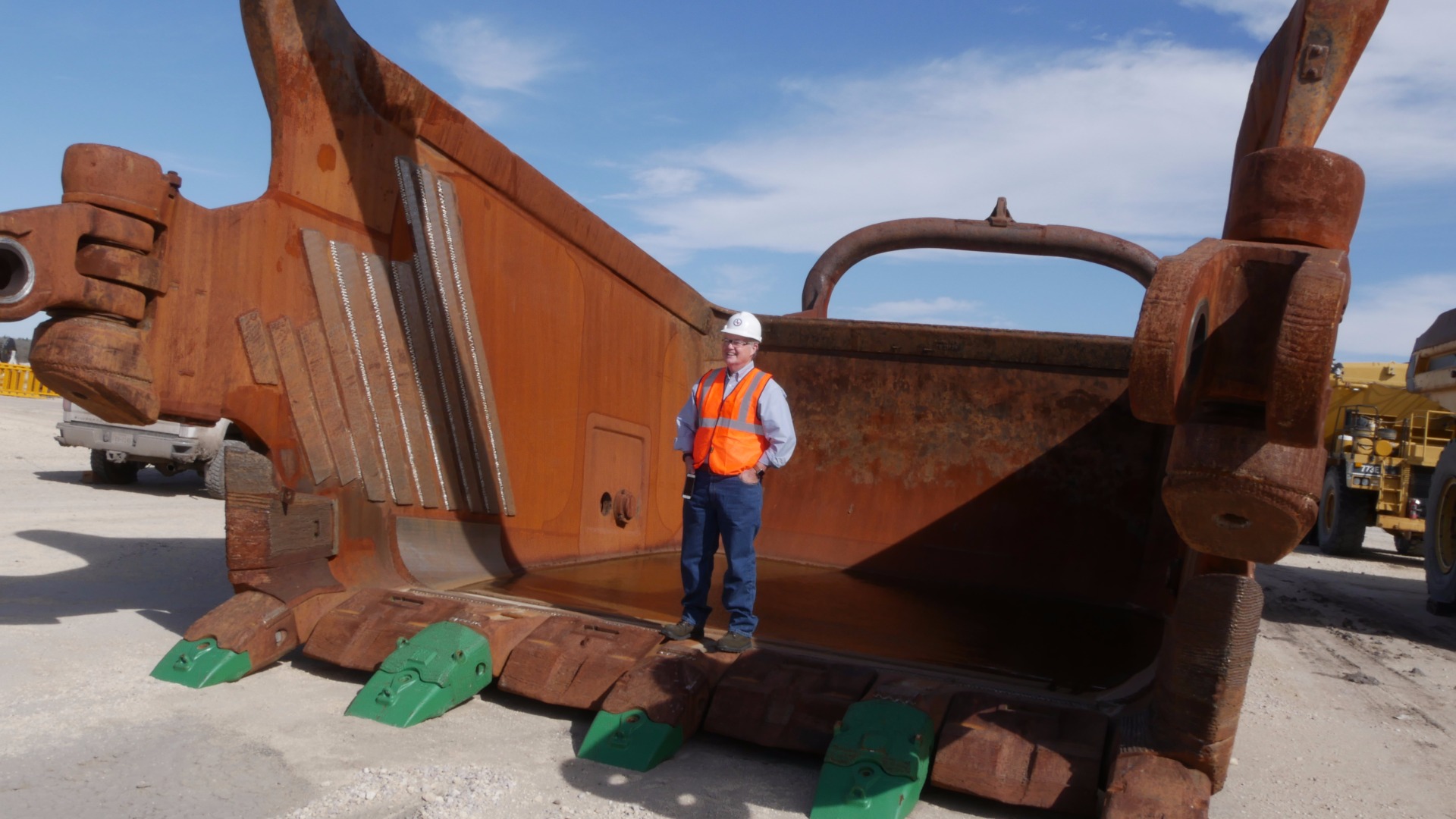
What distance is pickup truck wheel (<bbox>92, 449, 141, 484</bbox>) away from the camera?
10812 millimetres

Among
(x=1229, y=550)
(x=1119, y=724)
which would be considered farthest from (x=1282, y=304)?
(x=1119, y=724)

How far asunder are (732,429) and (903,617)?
4.58 ft

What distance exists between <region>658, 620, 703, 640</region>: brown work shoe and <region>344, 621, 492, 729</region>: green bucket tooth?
599mm

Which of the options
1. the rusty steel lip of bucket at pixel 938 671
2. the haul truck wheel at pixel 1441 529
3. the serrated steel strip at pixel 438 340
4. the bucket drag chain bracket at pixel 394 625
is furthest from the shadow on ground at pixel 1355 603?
the bucket drag chain bracket at pixel 394 625

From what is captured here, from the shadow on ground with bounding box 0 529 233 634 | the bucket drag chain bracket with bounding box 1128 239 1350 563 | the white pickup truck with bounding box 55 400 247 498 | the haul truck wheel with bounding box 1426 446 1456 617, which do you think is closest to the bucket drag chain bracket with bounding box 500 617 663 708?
the shadow on ground with bounding box 0 529 233 634

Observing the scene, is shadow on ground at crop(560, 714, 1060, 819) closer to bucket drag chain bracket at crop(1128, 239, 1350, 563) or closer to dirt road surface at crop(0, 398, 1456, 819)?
dirt road surface at crop(0, 398, 1456, 819)

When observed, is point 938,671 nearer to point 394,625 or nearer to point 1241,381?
point 1241,381

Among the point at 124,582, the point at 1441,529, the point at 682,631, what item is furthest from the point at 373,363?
the point at 1441,529

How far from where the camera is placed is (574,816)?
258cm

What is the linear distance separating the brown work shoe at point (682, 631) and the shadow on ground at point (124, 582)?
2.00 metres

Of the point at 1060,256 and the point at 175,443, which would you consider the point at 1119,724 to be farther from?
the point at 175,443

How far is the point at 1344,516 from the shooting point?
12.3m

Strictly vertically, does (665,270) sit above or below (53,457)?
above

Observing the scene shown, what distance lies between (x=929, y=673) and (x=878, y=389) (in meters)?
3.19
